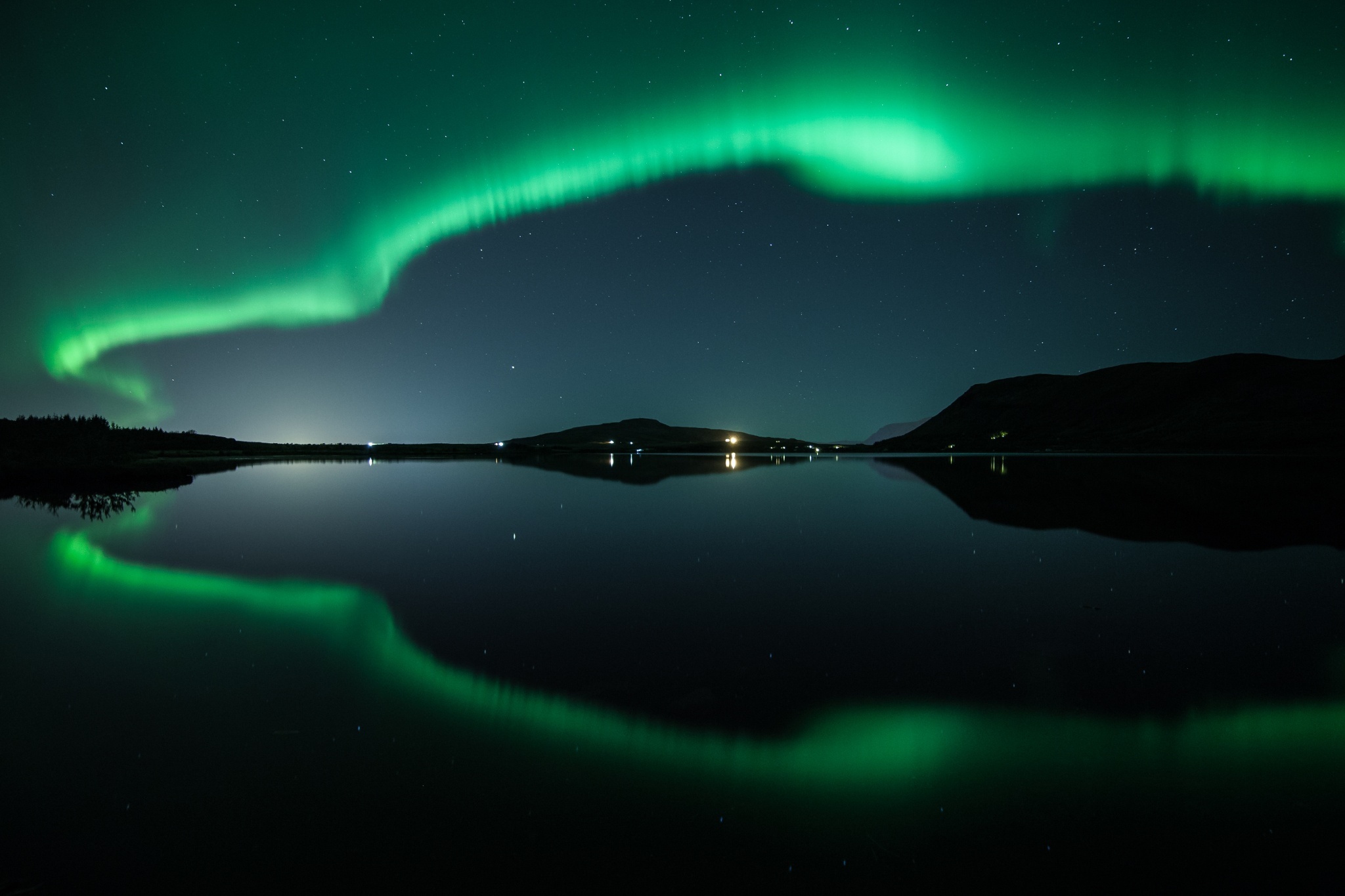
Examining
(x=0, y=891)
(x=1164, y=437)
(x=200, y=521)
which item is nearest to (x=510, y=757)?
(x=0, y=891)

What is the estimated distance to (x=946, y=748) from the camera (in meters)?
5.79

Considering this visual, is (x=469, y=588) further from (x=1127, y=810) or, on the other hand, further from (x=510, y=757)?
(x=1127, y=810)

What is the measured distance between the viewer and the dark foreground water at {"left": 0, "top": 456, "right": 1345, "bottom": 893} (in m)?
4.32

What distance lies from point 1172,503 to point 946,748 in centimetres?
2683

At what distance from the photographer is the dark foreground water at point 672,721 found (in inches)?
170

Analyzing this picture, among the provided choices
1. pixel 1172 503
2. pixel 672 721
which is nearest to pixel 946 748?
pixel 672 721

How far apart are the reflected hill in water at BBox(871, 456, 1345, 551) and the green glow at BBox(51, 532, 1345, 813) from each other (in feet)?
41.8

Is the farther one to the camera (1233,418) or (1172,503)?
(1233,418)

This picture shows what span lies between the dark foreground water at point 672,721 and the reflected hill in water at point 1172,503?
3646 millimetres

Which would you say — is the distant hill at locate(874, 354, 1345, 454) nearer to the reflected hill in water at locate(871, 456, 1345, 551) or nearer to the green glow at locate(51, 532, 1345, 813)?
the reflected hill in water at locate(871, 456, 1345, 551)

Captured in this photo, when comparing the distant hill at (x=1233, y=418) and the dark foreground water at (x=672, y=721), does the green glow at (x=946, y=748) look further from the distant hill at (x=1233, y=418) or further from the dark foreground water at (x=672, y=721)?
the distant hill at (x=1233, y=418)

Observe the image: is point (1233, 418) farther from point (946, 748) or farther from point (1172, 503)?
point (946, 748)

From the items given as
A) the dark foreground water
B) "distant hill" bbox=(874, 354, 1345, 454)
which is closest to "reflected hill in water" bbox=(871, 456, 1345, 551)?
the dark foreground water

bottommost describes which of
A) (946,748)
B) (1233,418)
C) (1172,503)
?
(946,748)
